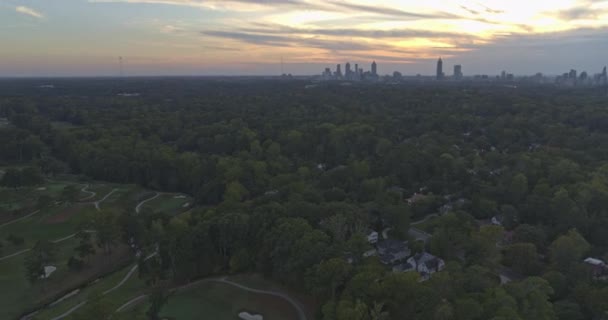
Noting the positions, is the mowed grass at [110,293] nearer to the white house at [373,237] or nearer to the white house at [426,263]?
the white house at [373,237]

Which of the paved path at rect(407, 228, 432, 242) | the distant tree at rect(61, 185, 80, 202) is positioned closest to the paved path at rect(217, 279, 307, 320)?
the paved path at rect(407, 228, 432, 242)

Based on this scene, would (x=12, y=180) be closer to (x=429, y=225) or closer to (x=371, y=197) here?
(x=371, y=197)

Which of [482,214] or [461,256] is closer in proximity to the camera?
[461,256]

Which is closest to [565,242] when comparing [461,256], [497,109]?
[461,256]

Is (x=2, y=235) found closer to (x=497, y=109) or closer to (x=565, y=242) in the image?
(x=565, y=242)

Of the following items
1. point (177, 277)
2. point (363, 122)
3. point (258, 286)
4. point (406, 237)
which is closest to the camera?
point (258, 286)

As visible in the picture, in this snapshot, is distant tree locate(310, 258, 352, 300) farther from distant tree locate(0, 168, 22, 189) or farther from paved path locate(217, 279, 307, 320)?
distant tree locate(0, 168, 22, 189)
